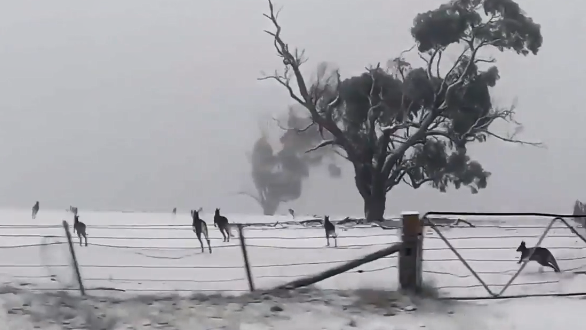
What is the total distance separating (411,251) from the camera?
22.6ft

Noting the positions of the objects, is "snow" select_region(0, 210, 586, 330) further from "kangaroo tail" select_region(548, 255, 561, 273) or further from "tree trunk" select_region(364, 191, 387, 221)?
"tree trunk" select_region(364, 191, 387, 221)

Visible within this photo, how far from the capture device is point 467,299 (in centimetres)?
695

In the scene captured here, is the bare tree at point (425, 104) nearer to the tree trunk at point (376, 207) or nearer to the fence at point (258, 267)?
the tree trunk at point (376, 207)

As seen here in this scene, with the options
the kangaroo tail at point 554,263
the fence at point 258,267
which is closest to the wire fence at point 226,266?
the fence at point 258,267

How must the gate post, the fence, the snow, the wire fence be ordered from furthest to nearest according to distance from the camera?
the wire fence < the fence < the gate post < the snow

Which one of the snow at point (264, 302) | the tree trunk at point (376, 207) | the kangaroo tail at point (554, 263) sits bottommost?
the snow at point (264, 302)

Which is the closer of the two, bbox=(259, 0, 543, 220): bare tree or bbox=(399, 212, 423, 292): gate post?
bbox=(399, 212, 423, 292): gate post

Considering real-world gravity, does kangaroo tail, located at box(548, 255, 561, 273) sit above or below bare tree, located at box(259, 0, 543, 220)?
below

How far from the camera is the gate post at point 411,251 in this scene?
22.6ft

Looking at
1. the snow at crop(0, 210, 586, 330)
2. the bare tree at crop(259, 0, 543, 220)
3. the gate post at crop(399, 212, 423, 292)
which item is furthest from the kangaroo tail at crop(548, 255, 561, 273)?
the bare tree at crop(259, 0, 543, 220)

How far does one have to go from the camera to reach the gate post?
22.6 feet

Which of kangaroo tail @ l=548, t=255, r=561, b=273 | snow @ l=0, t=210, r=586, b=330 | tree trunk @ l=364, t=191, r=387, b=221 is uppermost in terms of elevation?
tree trunk @ l=364, t=191, r=387, b=221

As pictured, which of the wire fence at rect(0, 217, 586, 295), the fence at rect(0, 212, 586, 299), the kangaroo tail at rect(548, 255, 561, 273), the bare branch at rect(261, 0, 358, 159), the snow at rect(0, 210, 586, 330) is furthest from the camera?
the bare branch at rect(261, 0, 358, 159)

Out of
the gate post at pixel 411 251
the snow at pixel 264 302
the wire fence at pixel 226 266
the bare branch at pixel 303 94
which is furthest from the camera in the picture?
the bare branch at pixel 303 94
